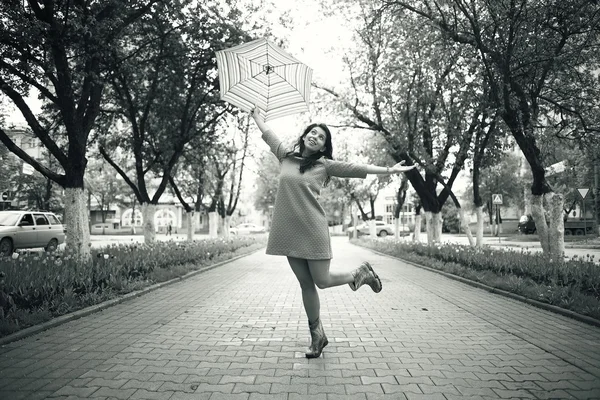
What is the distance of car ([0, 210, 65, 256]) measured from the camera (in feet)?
53.6

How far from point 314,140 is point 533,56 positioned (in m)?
9.07

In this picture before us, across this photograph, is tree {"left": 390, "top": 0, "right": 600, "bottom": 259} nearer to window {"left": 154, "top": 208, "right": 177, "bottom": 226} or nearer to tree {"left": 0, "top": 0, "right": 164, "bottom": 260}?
tree {"left": 0, "top": 0, "right": 164, "bottom": 260}

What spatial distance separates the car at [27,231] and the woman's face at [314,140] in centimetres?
1576

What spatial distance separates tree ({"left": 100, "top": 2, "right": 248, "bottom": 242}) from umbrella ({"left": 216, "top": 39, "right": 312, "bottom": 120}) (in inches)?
298

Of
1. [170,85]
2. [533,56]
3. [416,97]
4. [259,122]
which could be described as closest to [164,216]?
[170,85]

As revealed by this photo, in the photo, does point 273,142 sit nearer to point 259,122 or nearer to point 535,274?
point 259,122

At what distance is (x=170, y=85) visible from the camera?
1479cm

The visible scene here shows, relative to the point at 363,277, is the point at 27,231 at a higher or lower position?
higher

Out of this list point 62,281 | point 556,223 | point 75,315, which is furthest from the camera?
point 556,223

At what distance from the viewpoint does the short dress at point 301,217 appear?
3.78 m

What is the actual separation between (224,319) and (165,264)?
5.81 m

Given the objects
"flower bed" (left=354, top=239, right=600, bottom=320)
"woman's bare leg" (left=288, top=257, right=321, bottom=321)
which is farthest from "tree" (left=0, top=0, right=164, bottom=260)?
"flower bed" (left=354, top=239, right=600, bottom=320)

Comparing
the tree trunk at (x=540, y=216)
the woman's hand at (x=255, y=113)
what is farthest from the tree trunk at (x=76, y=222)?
the tree trunk at (x=540, y=216)

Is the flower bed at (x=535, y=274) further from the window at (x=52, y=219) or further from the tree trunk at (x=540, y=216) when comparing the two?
the window at (x=52, y=219)
